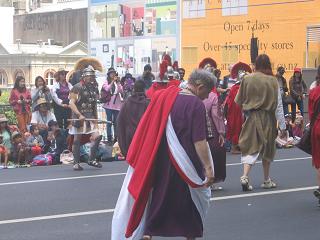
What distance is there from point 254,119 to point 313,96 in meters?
1.59

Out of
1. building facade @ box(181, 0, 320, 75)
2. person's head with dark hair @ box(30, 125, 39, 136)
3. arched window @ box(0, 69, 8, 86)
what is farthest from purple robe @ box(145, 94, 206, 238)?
arched window @ box(0, 69, 8, 86)

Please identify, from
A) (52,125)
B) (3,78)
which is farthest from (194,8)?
(3,78)

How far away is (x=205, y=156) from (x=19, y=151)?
30.4 feet

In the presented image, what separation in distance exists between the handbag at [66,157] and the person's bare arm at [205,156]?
30.0 ft

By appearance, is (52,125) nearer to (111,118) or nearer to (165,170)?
(111,118)

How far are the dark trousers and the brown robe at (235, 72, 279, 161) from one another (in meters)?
7.05

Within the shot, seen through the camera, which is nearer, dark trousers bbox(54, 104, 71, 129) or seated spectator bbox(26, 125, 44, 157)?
seated spectator bbox(26, 125, 44, 157)

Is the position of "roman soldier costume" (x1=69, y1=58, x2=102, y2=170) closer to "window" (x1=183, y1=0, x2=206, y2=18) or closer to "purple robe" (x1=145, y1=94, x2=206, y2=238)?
"purple robe" (x1=145, y1=94, x2=206, y2=238)

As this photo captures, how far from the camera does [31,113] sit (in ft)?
57.3

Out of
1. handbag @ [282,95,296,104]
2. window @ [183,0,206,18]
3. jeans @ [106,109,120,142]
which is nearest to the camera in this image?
jeans @ [106,109,120,142]

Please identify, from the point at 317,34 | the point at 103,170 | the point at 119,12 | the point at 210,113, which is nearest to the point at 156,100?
the point at 210,113

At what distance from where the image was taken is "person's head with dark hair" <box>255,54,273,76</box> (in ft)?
36.8

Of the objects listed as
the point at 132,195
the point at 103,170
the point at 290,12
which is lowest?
the point at 103,170

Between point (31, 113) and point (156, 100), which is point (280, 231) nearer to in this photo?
point (156, 100)
